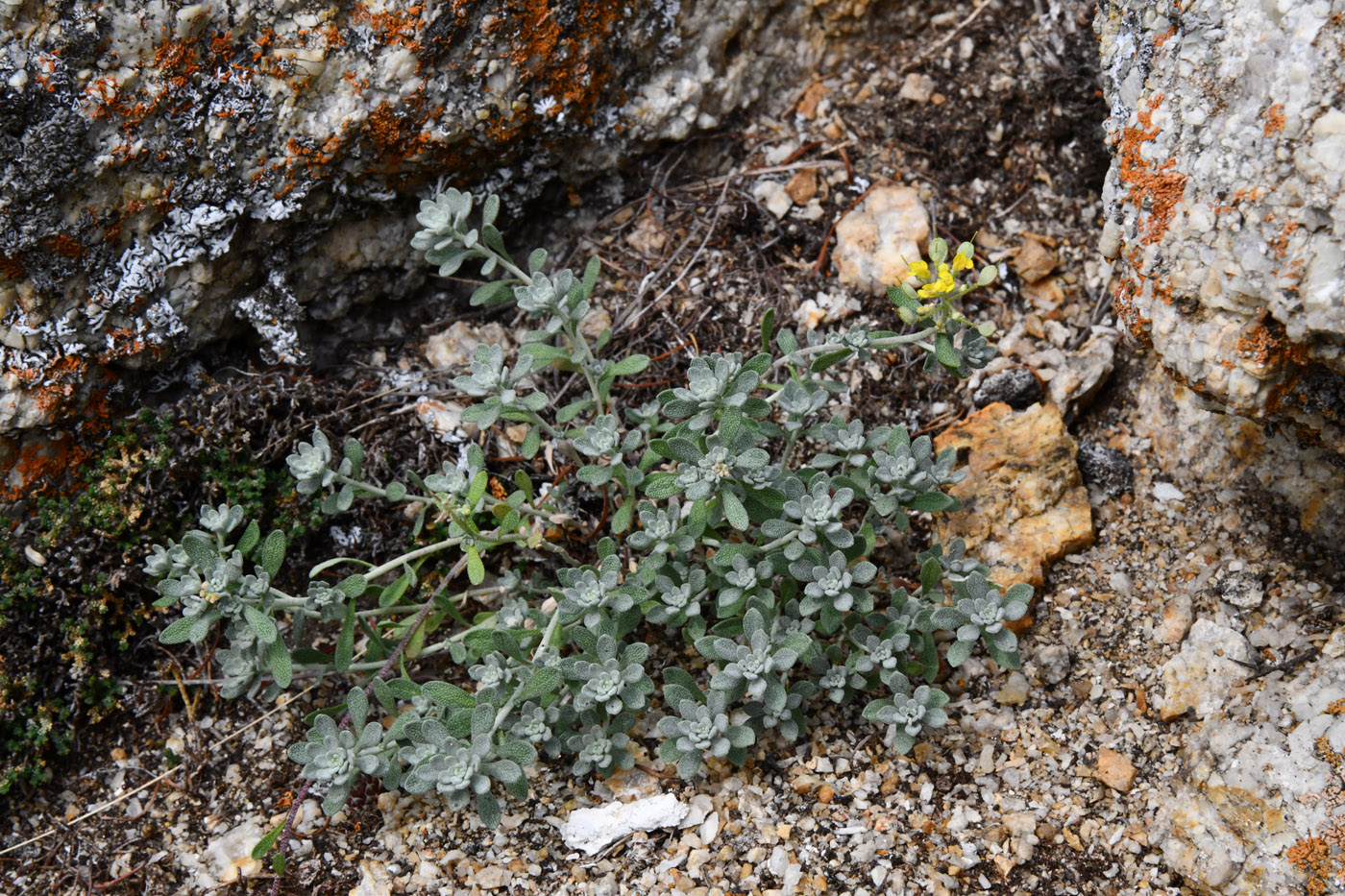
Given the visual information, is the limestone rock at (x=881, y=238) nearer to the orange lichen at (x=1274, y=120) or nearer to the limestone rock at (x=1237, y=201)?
the limestone rock at (x=1237, y=201)

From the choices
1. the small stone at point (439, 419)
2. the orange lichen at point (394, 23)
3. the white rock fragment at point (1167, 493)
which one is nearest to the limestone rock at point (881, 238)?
the white rock fragment at point (1167, 493)

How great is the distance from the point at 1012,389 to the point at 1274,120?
1228 millimetres

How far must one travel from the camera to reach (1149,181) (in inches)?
98.7

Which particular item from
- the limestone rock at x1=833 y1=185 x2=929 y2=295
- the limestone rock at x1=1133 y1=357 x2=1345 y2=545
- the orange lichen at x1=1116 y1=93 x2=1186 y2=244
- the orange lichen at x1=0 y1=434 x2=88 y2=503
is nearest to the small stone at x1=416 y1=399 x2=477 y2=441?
the orange lichen at x1=0 y1=434 x2=88 y2=503

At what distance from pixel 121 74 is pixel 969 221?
8.96 feet

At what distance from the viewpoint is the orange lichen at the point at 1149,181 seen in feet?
8.04

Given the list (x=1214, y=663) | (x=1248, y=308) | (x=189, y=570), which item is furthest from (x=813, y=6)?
(x=189, y=570)

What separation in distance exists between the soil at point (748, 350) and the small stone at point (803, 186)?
0.07m

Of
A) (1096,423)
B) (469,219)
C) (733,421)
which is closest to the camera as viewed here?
(733,421)

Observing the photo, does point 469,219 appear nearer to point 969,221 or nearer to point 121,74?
point 121,74

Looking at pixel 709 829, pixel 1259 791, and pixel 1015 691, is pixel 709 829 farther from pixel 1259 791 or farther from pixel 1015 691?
pixel 1259 791

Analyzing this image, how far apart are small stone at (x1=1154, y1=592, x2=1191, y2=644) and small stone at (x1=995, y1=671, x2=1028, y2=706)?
0.39 meters

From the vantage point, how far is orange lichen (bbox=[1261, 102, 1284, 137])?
2.21m

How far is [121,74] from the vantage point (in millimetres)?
2826
